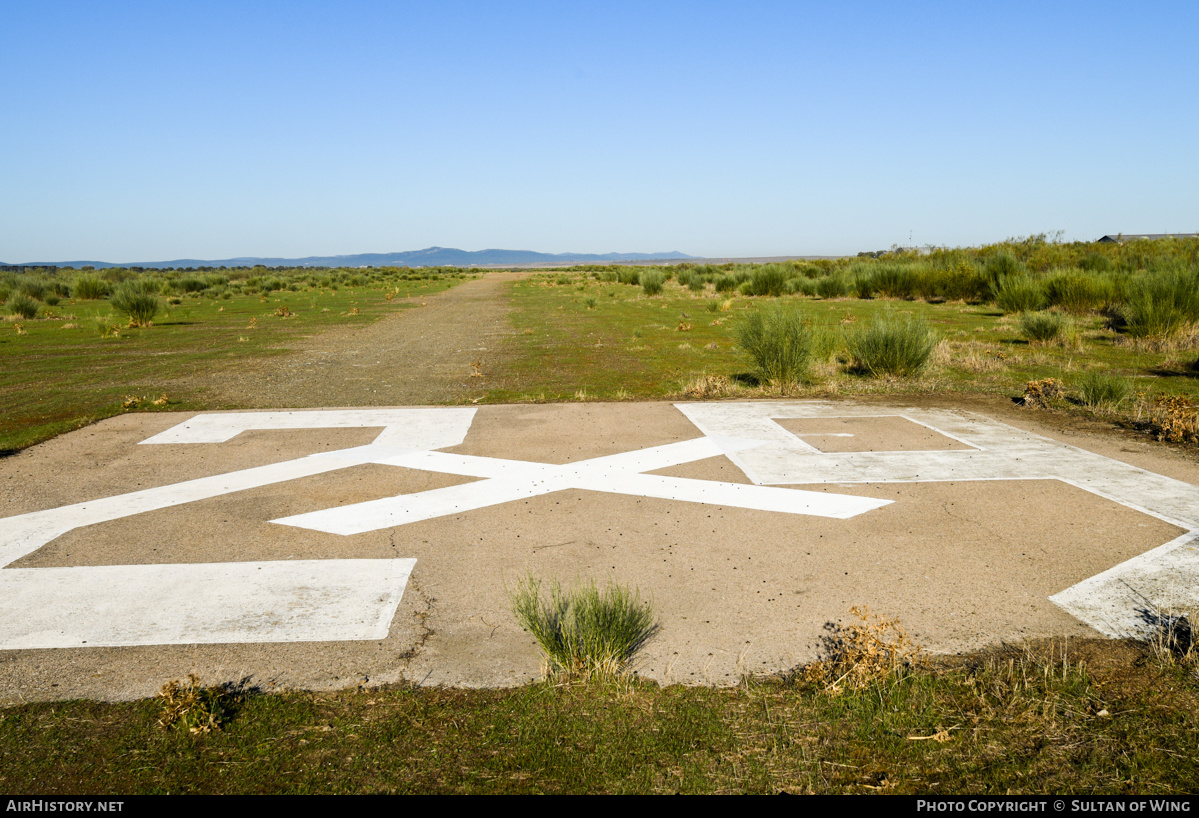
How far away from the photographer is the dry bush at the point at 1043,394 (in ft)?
32.1

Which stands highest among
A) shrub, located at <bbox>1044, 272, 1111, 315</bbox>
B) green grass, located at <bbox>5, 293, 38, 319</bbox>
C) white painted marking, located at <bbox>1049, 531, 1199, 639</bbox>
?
shrub, located at <bbox>1044, 272, 1111, 315</bbox>

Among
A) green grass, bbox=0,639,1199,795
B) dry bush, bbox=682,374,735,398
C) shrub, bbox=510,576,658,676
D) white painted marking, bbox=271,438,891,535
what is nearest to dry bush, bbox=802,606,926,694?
green grass, bbox=0,639,1199,795

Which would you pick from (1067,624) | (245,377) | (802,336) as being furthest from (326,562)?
(245,377)

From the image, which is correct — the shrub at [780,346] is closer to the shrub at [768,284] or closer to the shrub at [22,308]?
the shrub at [768,284]

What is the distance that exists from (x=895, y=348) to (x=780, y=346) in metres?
2.13

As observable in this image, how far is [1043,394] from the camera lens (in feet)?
32.4

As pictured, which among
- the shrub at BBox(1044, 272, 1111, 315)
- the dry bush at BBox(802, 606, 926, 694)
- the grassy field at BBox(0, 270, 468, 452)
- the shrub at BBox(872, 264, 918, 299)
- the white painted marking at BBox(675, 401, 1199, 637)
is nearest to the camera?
the dry bush at BBox(802, 606, 926, 694)

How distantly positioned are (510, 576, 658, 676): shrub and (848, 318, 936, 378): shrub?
9280 mm

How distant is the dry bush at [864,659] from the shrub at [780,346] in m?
7.70

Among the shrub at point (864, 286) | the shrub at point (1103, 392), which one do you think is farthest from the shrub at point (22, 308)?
the shrub at point (864, 286)

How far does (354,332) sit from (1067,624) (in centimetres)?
2060

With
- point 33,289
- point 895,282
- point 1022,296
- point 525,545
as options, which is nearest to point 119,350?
point 525,545

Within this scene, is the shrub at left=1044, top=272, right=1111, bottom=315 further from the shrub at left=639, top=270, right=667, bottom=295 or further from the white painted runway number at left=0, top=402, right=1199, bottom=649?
the shrub at left=639, top=270, right=667, bottom=295

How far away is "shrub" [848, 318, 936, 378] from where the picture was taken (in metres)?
12.0
